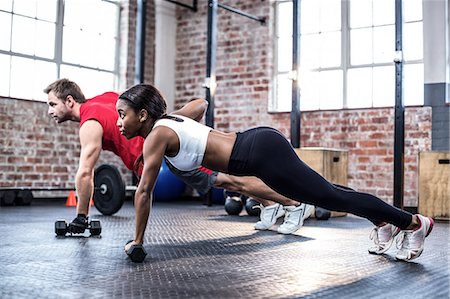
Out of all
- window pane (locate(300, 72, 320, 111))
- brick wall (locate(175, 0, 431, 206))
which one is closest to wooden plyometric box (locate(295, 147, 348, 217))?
brick wall (locate(175, 0, 431, 206))

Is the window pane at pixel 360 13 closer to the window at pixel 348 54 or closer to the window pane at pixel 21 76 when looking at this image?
the window at pixel 348 54

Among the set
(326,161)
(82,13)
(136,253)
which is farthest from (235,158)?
(82,13)

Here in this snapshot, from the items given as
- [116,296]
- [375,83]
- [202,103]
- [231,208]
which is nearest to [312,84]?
[375,83]

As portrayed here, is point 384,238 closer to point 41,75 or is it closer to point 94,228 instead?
point 94,228

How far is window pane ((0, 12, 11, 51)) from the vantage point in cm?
591

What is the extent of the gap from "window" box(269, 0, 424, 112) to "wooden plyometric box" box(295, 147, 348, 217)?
1448mm

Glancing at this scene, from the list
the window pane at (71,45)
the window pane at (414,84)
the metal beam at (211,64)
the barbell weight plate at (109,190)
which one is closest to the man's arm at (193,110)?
the barbell weight plate at (109,190)

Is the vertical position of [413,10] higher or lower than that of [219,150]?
higher

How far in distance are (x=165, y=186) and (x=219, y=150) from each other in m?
4.63

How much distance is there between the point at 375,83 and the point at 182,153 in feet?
14.4

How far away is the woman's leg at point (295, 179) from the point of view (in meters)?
2.06

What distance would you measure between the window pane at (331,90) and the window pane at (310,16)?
0.55 metres

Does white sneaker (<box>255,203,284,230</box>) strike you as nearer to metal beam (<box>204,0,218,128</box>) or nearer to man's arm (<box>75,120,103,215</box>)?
man's arm (<box>75,120,103,215</box>)

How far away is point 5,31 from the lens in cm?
594
